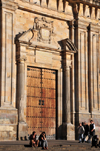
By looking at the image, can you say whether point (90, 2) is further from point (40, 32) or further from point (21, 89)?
point (21, 89)

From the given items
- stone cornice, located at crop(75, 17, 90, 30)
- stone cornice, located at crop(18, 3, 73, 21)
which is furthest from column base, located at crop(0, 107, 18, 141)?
stone cornice, located at crop(75, 17, 90, 30)

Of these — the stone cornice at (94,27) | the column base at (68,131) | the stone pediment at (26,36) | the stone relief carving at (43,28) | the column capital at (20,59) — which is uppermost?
the stone cornice at (94,27)

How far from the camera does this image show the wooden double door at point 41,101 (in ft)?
73.2

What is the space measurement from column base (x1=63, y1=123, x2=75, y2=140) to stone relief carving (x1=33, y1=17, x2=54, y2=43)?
5.76 meters

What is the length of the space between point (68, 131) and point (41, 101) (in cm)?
269

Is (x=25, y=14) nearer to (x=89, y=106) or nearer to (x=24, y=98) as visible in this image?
(x=24, y=98)

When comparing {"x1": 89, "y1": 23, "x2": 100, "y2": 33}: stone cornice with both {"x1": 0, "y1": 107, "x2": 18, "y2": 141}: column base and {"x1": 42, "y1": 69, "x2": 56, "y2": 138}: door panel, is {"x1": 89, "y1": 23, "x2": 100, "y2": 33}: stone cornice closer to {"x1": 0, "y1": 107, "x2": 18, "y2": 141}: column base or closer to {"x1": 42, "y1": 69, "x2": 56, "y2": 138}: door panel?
{"x1": 42, "y1": 69, "x2": 56, "y2": 138}: door panel

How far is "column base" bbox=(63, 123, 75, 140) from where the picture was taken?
23.1m

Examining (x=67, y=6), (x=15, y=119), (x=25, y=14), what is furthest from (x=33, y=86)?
(x=67, y=6)

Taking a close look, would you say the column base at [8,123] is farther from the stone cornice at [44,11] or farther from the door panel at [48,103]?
the stone cornice at [44,11]

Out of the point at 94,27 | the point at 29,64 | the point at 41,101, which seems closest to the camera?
the point at 29,64

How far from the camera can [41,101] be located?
75.4 ft

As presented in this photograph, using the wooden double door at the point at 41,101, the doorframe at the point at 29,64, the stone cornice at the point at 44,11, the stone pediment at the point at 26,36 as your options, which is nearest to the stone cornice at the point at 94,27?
the stone cornice at the point at 44,11

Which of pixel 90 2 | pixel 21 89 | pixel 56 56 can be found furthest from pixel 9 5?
pixel 90 2
